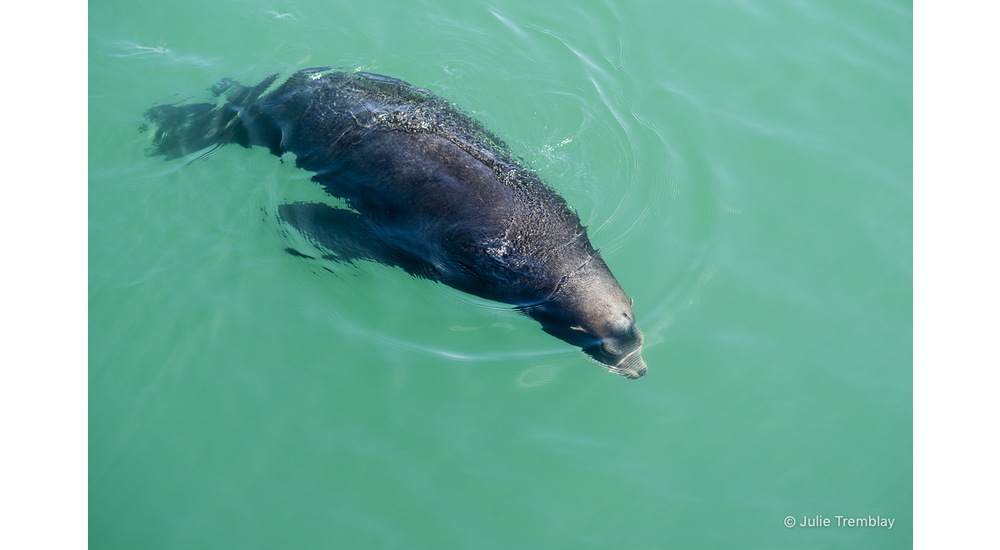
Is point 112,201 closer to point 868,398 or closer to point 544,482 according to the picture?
point 544,482

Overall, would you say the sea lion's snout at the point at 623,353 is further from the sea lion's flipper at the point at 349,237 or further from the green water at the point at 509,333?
the sea lion's flipper at the point at 349,237

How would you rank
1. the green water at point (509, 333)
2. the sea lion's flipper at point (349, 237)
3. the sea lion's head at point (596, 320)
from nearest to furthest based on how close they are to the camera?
the green water at point (509, 333), the sea lion's head at point (596, 320), the sea lion's flipper at point (349, 237)

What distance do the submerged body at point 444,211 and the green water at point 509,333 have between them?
0.40m

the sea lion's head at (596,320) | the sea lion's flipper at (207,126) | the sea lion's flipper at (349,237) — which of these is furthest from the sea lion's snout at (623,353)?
the sea lion's flipper at (207,126)

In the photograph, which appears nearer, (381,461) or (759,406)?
(381,461)

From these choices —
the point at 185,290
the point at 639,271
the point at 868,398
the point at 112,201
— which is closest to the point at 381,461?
the point at 185,290

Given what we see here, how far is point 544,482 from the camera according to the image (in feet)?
22.5

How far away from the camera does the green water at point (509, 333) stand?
670 cm

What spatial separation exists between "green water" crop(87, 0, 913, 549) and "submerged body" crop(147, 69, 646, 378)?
0.40 metres

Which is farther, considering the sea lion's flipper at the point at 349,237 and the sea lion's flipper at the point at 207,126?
the sea lion's flipper at the point at 207,126

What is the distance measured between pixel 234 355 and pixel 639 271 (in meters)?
5.21

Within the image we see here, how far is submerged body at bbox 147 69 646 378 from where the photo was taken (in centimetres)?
699

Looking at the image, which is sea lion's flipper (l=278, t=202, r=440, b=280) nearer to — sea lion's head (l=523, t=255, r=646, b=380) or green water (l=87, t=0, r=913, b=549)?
green water (l=87, t=0, r=913, b=549)

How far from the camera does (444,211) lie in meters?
6.99
